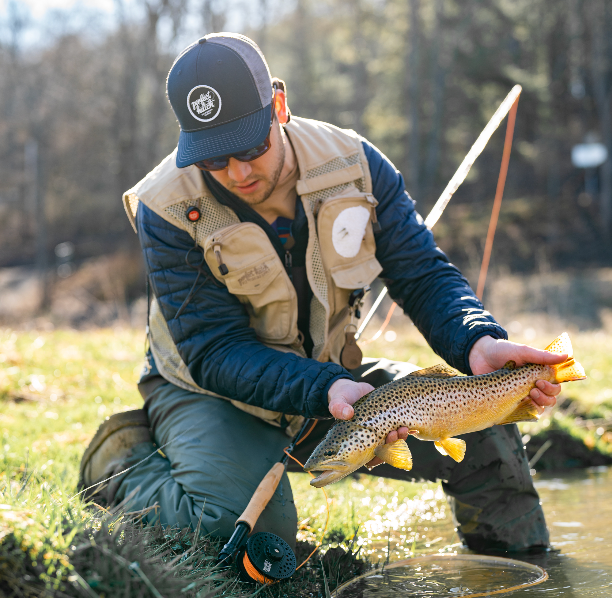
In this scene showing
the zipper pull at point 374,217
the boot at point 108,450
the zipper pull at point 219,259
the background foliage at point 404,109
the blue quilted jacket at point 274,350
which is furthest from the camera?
the background foliage at point 404,109

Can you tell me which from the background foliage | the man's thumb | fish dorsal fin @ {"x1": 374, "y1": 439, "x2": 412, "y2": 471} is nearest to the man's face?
the man's thumb

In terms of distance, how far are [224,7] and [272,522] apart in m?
21.5

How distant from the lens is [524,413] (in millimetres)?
3023

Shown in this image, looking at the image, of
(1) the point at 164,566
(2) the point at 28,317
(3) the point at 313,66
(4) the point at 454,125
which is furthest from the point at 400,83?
(1) the point at 164,566

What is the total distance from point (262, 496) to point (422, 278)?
1.41 meters

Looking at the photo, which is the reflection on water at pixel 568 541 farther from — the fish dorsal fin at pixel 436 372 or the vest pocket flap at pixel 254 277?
the vest pocket flap at pixel 254 277

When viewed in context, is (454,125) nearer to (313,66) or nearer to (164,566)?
(313,66)

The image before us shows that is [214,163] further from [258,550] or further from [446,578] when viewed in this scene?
[446,578]

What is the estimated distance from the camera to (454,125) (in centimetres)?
3100

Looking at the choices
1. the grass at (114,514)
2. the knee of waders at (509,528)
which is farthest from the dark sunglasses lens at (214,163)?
the knee of waders at (509,528)

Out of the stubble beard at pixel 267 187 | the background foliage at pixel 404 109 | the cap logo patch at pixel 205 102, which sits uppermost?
the background foliage at pixel 404 109

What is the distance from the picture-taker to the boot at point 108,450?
11.8 ft

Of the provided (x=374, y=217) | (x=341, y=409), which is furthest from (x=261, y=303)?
(x=341, y=409)

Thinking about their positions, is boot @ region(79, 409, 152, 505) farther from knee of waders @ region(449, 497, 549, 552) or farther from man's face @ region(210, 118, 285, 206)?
knee of waders @ region(449, 497, 549, 552)
